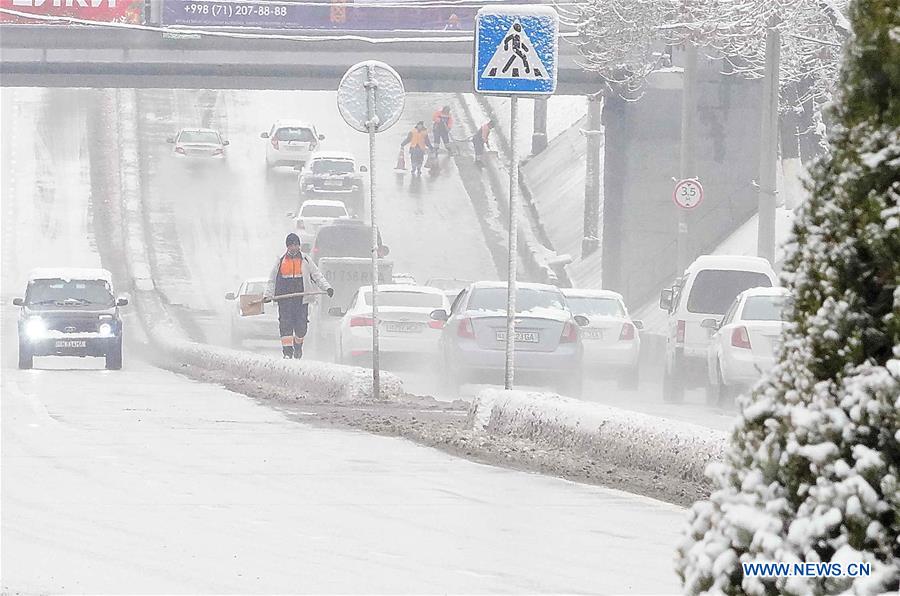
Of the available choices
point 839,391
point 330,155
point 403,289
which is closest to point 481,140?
point 330,155

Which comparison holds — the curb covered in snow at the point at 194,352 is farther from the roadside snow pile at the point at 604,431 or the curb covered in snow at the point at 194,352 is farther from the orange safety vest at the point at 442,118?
the orange safety vest at the point at 442,118

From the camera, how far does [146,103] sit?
73812 millimetres

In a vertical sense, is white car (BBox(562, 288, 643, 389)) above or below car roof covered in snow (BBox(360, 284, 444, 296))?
below

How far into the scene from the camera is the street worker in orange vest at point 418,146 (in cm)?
6338

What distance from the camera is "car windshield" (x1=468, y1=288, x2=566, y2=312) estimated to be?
22.9 meters

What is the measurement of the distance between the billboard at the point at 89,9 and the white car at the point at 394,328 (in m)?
18.5

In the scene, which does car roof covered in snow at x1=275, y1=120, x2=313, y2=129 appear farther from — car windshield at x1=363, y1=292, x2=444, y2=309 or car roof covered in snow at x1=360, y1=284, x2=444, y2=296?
car windshield at x1=363, y1=292, x2=444, y2=309

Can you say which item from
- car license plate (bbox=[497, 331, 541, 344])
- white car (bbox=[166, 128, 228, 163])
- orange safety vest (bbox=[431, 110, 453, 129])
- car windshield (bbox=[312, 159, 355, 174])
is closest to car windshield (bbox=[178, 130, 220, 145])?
white car (bbox=[166, 128, 228, 163])

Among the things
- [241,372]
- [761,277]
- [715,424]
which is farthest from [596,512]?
[761,277]

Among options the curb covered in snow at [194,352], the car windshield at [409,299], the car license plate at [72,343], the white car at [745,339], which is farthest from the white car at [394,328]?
the white car at [745,339]

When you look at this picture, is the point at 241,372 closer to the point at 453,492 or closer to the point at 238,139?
the point at 453,492

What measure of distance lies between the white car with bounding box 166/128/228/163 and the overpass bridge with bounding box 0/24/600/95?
770 inches

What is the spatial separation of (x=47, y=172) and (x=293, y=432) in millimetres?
52799

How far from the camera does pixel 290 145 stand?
65.8 metres
